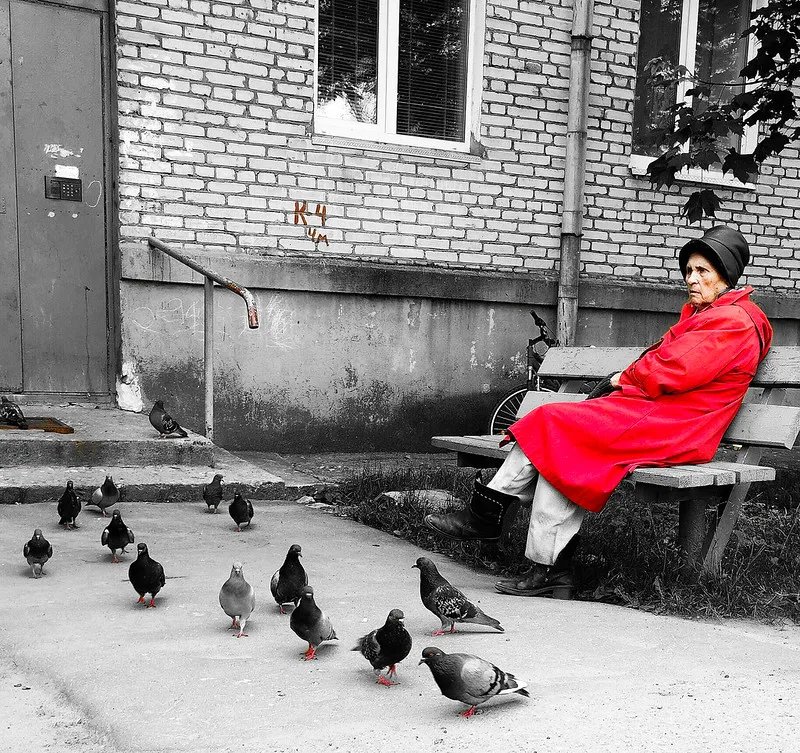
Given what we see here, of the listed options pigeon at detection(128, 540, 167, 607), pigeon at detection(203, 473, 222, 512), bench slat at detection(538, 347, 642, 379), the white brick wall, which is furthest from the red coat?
the white brick wall

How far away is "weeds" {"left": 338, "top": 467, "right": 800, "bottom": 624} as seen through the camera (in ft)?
12.5

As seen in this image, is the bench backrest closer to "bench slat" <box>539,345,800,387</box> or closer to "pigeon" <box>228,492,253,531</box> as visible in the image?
"bench slat" <box>539,345,800,387</box>

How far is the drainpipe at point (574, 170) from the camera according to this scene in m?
8.57

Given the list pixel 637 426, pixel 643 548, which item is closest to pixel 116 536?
pixel 637 426

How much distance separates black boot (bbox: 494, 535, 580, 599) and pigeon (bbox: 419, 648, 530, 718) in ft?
4.55

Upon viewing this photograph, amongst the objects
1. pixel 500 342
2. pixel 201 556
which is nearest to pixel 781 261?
pixel 500 342

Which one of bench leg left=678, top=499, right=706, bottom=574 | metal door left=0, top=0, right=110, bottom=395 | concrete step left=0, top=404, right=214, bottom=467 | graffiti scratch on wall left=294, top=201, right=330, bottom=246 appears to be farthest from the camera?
graffiti scratch on wall left=294, top=201, right=330, bottom=246

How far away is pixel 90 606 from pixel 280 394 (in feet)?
13.8

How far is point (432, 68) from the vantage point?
27.6 feet

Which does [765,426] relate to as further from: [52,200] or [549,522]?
[52,200]

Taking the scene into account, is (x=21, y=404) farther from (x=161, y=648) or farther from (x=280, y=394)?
(x=161, y=648)

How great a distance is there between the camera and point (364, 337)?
8.05 metres

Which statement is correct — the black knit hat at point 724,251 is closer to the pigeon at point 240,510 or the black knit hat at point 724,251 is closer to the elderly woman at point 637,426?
the elderly woman at point 637,426

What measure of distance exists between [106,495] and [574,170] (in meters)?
5.54
